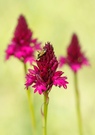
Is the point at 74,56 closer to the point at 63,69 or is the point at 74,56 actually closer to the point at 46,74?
the point at 46,74

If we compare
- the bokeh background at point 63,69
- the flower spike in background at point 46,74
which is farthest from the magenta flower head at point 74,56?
the flower spike in background at point 46,74

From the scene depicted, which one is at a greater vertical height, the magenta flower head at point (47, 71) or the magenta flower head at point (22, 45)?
the magenta flower head at point (22, 45)

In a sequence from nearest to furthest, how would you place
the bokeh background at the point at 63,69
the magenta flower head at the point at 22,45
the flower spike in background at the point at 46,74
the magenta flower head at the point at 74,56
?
the flower spike in background at the point at 46,74, the magenta flower head at the point at 22,45, the magenta flower head at the point at 74,56, the bokeh background at the point at 63,69

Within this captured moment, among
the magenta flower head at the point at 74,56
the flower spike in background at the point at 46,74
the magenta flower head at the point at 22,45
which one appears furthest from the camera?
the magenta flower head at the point at 74,56

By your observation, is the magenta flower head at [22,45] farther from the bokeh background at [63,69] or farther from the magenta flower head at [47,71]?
the bokeh background at [63,69]

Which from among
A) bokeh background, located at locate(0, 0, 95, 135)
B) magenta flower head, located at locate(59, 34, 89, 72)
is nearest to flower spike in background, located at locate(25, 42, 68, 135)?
magenta flower head, located at locate(59, 34, 89, 72)

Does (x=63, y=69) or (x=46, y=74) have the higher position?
(x=63, y=69)

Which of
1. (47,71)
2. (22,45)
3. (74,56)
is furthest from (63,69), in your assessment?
(47,71)

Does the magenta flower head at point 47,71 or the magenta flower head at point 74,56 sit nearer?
the magenta flower head at point 47,71

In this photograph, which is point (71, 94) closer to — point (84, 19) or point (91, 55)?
point (91, 55)
